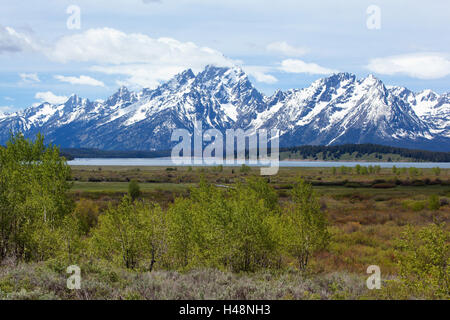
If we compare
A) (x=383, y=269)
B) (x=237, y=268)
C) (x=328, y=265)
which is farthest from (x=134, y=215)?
(x=383, y=269)

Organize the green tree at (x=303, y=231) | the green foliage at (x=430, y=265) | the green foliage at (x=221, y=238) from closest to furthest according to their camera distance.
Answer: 1. the green foliage at (x=430, y=265)
2. the green foliage at (x=221, y=238)
3. the green tree at (x=303, y=231)

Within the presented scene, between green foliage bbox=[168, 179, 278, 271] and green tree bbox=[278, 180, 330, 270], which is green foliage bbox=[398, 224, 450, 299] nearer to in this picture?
green tree bbox=[278, 180, 330, 270]

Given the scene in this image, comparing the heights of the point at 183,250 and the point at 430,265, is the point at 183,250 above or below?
below

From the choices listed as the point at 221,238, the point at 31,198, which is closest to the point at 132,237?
the point at 221,238

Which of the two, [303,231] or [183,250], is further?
[183,250]

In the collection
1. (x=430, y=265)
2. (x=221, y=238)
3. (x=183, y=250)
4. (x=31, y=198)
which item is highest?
(x=31, y=198)

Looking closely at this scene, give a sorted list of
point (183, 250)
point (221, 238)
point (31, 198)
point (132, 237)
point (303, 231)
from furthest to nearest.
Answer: point (31, 198)
point (183, 250)
point (303, 231)
point (132, 237)
point (221, 238)

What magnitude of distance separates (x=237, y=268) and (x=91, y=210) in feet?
123

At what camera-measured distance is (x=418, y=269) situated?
1386 centimetres

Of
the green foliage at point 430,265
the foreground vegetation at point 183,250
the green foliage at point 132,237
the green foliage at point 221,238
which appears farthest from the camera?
the green foliage at point 132,237

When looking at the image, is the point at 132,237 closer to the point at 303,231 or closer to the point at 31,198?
the point at 31,198

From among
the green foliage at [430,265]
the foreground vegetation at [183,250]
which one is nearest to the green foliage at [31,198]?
the foreground vegetation at [183,250]

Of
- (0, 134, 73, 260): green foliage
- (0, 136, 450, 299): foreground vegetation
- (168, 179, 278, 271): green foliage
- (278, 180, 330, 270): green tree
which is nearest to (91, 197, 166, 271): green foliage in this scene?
(0, 136, 450, 299): foreground vegetation

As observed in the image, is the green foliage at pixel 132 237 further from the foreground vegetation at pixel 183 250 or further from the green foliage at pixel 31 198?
the green foliage at pixel 31 198
